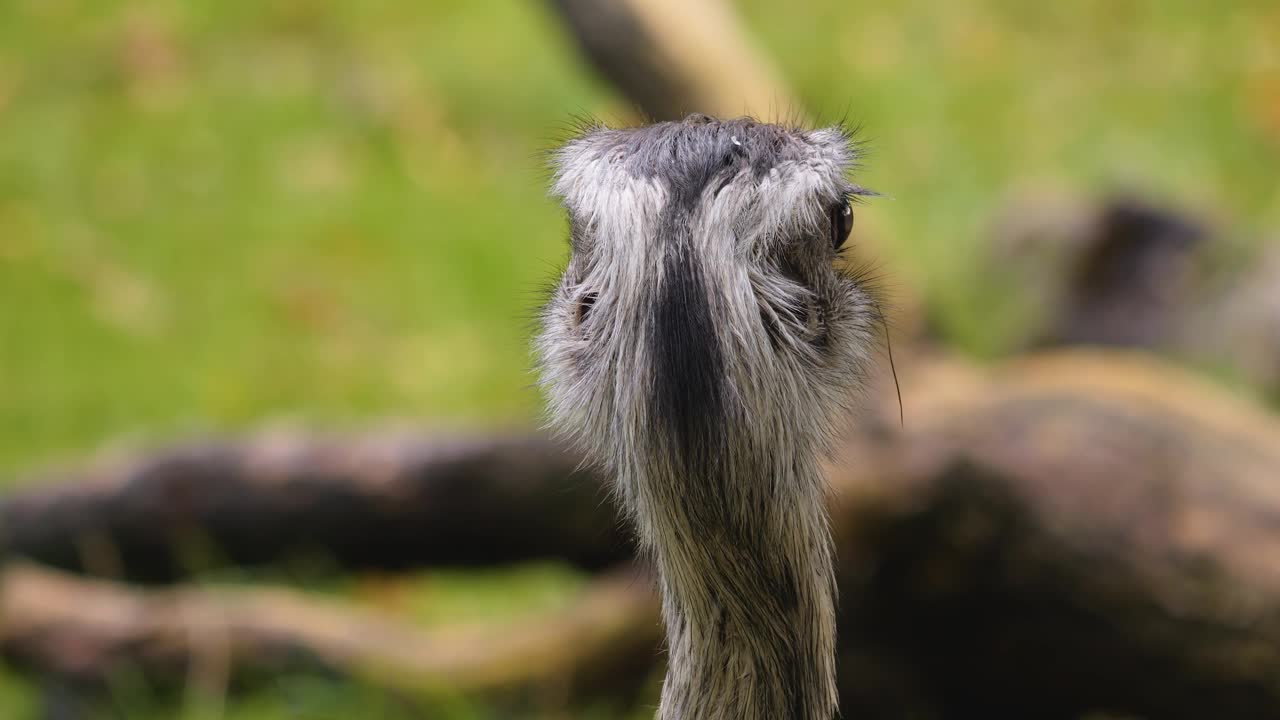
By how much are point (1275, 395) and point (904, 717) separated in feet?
6.06

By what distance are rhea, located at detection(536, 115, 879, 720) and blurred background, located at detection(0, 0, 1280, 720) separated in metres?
1.70

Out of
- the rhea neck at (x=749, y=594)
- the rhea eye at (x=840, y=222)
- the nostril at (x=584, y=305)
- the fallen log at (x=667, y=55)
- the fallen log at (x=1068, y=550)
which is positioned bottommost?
the rhea neck at (x=749, y=594)

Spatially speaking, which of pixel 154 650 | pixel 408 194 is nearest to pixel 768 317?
pixel 154 650

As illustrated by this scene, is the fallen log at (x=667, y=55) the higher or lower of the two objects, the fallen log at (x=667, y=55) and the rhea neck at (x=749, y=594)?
the higher

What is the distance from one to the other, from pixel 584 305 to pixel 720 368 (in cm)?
24

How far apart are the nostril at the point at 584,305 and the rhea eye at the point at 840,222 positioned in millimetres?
288

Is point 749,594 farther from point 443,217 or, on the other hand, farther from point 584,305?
point 443,217

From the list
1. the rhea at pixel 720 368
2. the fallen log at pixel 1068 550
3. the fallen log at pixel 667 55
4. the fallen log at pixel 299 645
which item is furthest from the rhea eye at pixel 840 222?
the fallen log at pixel 667 55

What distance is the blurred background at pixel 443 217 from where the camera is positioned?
4.37 metres

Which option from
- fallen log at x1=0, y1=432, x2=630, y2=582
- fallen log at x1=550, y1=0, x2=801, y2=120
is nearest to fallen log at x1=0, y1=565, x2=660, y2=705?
fallen log at x1=0, y1=432, x2=630, y2=582

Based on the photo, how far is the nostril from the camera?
5.55ft

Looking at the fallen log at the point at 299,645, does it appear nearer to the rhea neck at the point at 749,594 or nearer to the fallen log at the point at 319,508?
the fallen log at the point at 319,508

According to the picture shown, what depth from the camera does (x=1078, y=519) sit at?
3.21m

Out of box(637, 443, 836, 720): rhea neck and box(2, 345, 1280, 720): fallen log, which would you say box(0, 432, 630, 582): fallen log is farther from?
box(637, 443, 836, 720): rhea neck
